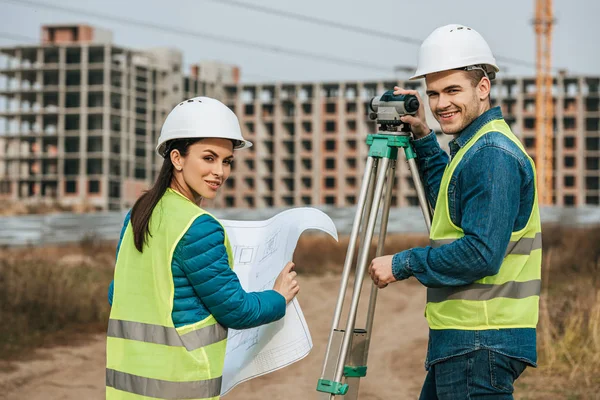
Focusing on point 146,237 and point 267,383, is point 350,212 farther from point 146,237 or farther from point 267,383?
point 146,237

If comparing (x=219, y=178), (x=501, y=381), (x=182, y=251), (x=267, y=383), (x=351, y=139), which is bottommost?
(x=267, y=383)

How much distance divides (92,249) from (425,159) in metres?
16.5

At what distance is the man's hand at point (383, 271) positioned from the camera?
8.20 feet

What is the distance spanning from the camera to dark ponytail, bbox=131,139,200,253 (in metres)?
2.53

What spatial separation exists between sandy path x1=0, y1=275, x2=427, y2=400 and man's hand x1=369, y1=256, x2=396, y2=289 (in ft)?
12.8

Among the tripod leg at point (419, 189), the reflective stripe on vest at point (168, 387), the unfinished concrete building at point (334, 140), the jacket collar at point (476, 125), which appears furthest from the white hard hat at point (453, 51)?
the unfinished concrete building at point (334, 140)

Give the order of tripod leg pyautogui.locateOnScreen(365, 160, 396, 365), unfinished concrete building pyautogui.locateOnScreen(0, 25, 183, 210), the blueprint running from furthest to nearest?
unfinished concrete building pyautogui.locateOnScreen(0, 25, 183, 210) → tripod leg pyautogui.locateOnScreen(365, 160, 396, 365) → the blueprint

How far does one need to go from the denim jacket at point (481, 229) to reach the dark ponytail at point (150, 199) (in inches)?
28.2

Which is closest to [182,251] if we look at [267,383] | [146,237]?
[146,237]

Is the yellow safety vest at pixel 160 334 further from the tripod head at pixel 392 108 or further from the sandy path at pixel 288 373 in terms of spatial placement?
the sandy path at pixel 288 373

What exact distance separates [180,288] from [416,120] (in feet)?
3.22

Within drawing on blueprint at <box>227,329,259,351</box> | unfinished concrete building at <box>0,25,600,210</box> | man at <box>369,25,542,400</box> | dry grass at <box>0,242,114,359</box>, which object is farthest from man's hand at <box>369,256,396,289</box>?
unfinished concrete building at <box>0,25,600,210</box>

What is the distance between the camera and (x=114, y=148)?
83.6 meters

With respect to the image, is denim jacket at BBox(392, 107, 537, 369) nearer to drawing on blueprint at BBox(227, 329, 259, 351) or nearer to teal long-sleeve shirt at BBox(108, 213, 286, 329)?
teal long-sleeve shirt at BBox(108, 213, 286, 329)
